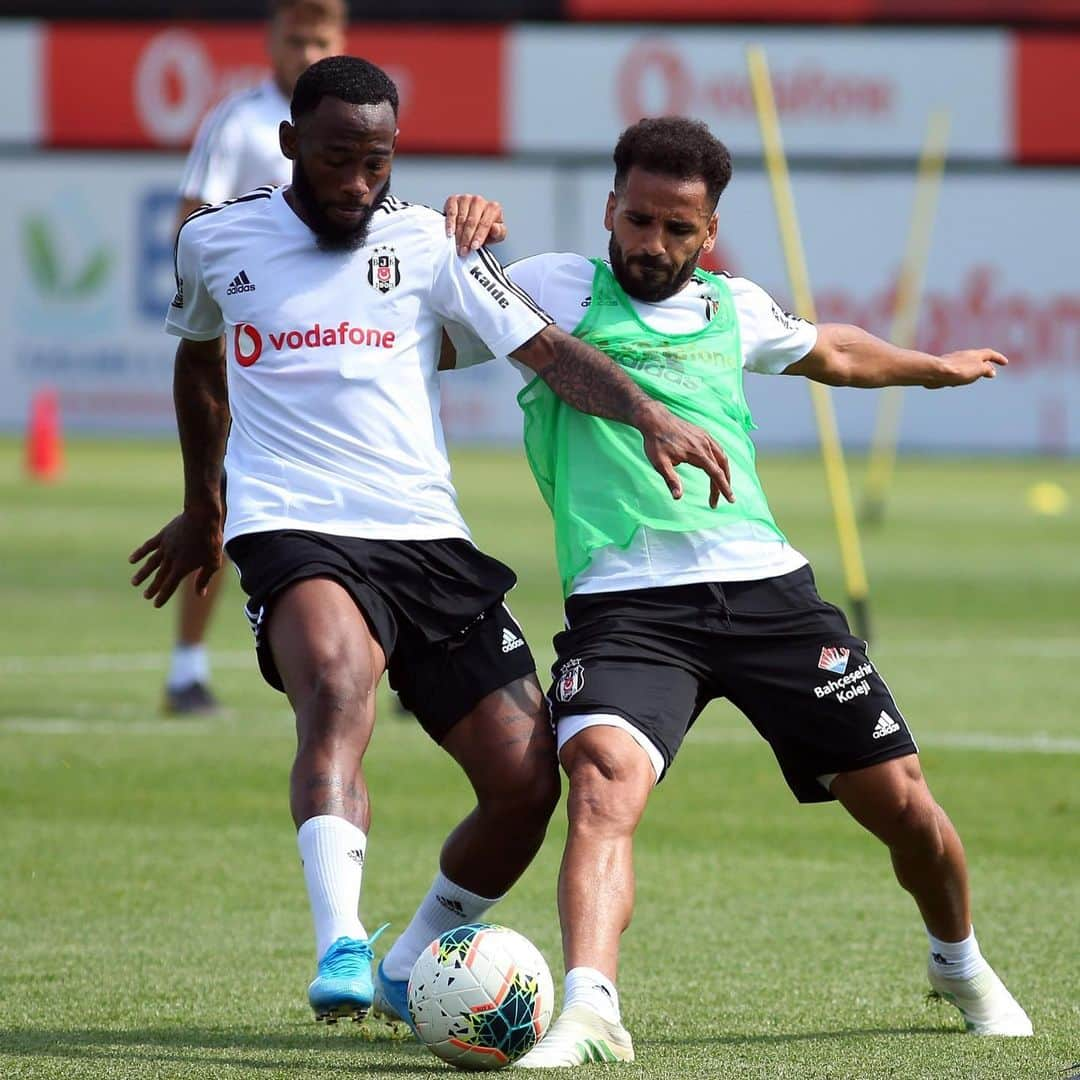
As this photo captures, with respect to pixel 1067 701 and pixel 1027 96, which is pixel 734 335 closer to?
pixel 1067 701

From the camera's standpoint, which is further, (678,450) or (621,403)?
(621,403)

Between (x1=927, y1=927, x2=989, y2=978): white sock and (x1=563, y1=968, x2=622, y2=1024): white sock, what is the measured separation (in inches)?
40.9

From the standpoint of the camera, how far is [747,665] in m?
5.23

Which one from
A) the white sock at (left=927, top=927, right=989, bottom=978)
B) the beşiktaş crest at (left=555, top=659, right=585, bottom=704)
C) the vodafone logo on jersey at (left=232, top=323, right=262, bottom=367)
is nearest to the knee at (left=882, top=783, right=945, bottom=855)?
the white sock at (left=927, top=927, right=989, bottom=978)

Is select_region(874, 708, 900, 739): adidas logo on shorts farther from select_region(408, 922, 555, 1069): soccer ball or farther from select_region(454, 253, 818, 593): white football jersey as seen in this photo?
select_region(408, 922, 555, 1069): soccer ball

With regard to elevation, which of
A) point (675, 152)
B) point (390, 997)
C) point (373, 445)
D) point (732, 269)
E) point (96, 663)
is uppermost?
point (675, 152)

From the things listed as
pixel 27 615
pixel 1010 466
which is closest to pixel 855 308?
pixel 1010 466

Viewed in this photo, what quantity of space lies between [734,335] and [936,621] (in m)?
9.25

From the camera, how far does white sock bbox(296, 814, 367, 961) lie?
15.8 ft

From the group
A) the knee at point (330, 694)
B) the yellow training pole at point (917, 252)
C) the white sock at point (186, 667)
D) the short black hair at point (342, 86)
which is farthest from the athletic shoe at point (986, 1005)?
the yellow training pole at point (917, 252)

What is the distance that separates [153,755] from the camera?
945 cm

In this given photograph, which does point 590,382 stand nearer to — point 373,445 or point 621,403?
point 621,403

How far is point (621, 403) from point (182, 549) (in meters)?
1.43

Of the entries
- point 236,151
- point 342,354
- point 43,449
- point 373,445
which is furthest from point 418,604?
point 43,449
